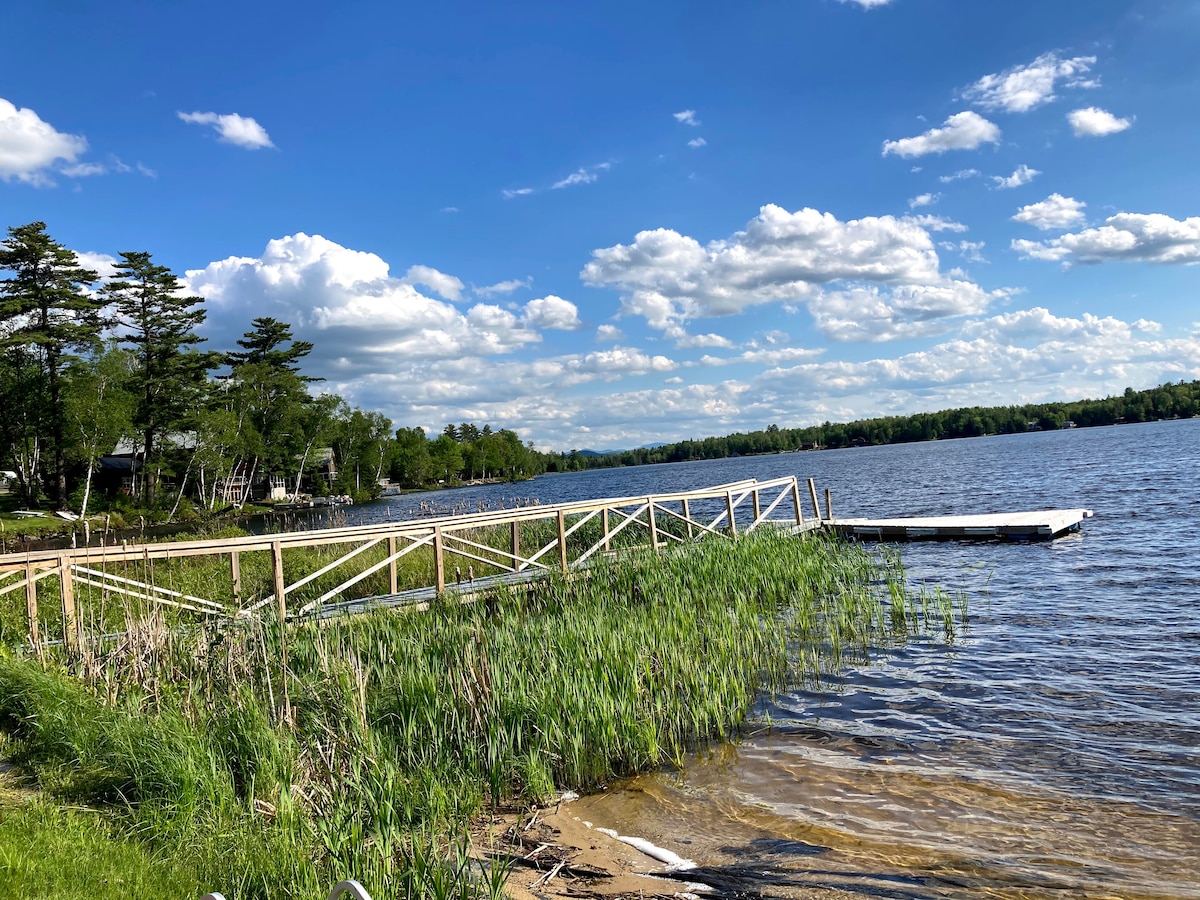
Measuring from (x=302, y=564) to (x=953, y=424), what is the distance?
153 meters

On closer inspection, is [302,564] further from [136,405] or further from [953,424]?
[953,424]

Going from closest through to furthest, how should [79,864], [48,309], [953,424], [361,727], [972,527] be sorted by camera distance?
[79,864]
[361,727]
[972,527]
[48,309]
[953,424]

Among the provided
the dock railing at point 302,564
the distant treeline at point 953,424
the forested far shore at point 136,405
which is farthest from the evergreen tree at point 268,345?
the distant treeline at point 953,424

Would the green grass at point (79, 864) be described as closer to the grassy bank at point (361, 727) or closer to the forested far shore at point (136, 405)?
the grassy bank at point (361, 727)

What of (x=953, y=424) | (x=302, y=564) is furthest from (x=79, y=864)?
(x=953, y=424)

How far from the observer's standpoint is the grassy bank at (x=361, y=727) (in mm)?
4352

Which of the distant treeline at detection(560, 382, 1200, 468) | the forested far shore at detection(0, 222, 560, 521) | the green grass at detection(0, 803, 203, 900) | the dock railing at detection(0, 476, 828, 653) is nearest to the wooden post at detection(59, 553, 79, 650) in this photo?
the dock railing at detection(0, 476, 828, 653)

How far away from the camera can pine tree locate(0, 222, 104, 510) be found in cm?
4241

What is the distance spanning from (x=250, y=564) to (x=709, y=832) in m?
15.8

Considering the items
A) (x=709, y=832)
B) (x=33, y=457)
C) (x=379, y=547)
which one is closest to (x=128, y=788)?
(x=709, y=832)

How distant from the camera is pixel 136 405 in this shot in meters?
48.8

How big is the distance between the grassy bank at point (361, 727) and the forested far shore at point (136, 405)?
41.8m

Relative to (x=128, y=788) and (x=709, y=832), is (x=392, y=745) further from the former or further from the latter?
(x=709, y=832)

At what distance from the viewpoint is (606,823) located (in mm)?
5883
